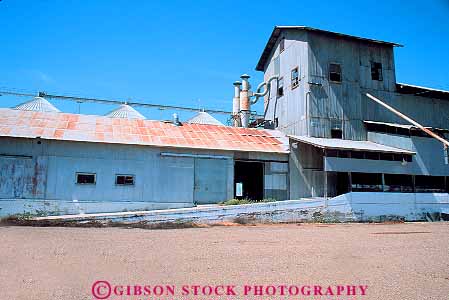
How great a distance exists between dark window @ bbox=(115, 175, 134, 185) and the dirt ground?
7.80 m

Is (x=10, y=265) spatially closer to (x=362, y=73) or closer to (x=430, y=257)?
(x=430, y=257)

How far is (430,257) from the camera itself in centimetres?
875

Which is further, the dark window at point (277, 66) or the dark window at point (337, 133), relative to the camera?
the dark window at point (277, 66)

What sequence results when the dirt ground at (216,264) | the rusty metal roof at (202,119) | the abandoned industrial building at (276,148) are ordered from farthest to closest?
the rusty metal roof at (202,119) → the abandoned industrial building at (276,148) → the dirt ground at (216,264)

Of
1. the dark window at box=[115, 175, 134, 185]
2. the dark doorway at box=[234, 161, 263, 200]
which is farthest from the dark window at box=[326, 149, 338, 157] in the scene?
the dark window at box=[115, 175, 134, 185]

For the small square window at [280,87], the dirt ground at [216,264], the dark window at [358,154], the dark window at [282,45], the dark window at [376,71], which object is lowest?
the dirt ground at [216,264]

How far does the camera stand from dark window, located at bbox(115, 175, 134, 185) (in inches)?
755

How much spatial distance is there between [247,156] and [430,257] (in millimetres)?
13390

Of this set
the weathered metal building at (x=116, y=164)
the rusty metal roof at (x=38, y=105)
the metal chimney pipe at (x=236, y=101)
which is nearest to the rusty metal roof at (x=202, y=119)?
the metal chimney pipe at (x=236, y=101)

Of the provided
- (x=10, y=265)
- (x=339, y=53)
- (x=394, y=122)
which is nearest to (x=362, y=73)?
(x=339, y=53)

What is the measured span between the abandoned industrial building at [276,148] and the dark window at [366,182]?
88mm

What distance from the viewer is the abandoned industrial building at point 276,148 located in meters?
18.4

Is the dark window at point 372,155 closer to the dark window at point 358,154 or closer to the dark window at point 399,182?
the dark window at point 358,154

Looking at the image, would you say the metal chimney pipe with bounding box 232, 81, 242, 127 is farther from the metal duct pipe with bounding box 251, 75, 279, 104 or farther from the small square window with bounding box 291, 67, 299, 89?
the small square window with bounding box 291, 67, 299, 89
